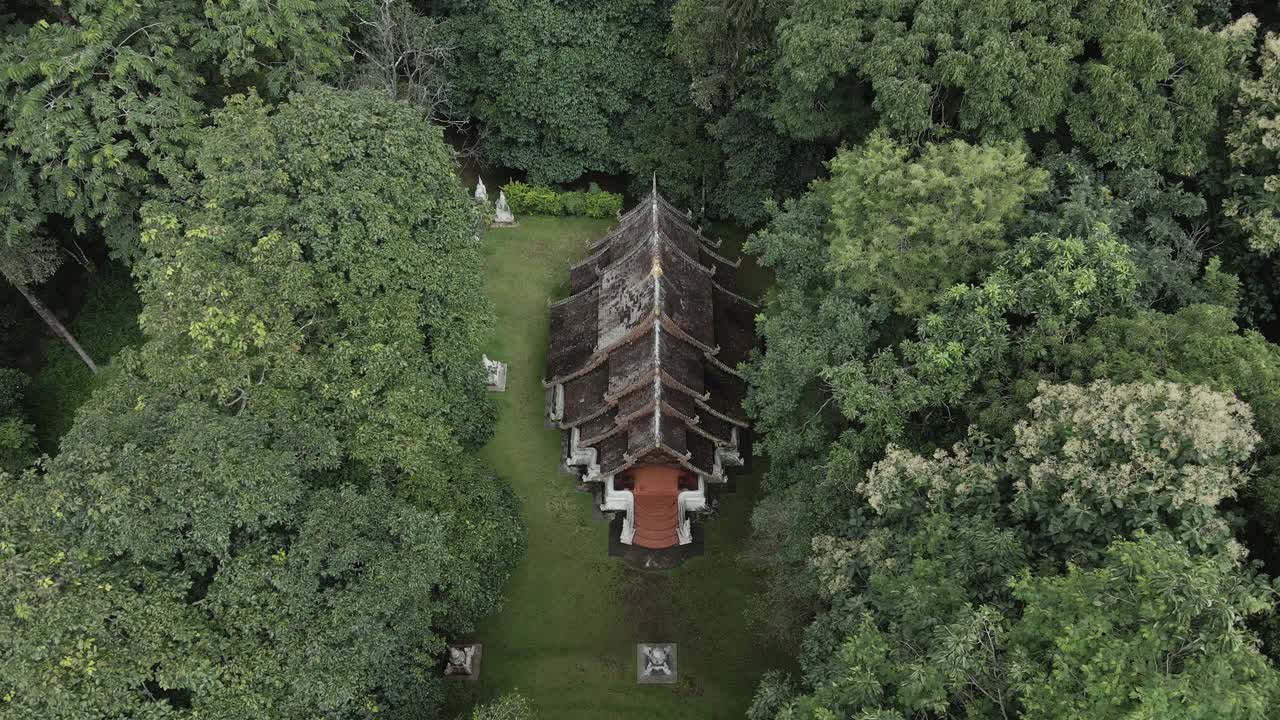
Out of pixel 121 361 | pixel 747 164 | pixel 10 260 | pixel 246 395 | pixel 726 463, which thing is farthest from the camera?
pixel 747 164

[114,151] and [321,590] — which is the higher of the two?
[114,151]

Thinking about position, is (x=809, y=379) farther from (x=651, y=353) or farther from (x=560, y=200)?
(x=560, y=200)

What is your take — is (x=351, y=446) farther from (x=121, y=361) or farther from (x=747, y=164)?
(x=747, y=164)

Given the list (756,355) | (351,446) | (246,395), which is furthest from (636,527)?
(246,395)

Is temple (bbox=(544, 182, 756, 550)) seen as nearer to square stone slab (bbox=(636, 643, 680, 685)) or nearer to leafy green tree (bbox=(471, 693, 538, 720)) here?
square stone slab (bbox=(636, 643, 680, 685))

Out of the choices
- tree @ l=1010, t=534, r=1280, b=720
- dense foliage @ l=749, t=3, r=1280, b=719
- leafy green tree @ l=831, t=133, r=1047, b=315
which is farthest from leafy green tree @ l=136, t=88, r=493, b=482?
tree @ l=1010, t=534, r=1280, b=720
